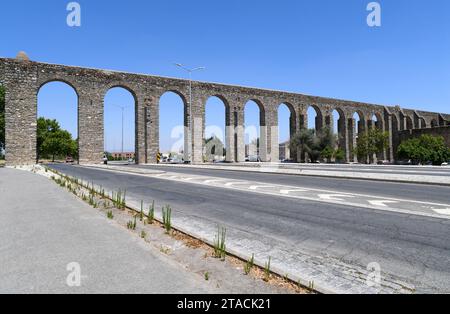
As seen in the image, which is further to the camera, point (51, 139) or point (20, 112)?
point (51, 139)

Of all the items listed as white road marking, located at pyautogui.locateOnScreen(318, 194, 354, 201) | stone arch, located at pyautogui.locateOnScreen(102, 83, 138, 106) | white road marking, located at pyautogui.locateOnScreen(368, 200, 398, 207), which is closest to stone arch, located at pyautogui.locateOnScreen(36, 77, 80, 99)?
stone arch, located at pyautogui.locateOnScreen(102, 83, 138, 106)

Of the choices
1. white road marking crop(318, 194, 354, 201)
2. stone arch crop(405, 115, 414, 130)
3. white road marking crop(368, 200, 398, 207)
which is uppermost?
stone arch crop(405, 115, 414, 130)

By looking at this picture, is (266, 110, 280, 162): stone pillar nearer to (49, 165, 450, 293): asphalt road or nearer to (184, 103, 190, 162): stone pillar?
(184, 103, 190, 162): stone pillar

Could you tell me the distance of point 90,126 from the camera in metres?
40.4

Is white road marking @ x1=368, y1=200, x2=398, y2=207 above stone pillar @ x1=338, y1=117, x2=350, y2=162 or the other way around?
the other way around

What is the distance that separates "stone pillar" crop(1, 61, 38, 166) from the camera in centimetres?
3544

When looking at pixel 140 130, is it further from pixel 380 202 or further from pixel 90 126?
pixel 380 202

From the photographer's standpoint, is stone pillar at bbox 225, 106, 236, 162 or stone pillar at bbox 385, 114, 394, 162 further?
stone pillar at bbox 385, 114, 394, 162

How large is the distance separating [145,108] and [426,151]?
131ft

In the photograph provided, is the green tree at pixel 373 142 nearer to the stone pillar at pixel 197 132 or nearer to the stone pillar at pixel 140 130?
the stone pillar at pixel 197 132

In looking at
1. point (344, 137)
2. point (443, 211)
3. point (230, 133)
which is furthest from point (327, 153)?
point (443, 211)

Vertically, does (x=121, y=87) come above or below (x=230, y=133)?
above

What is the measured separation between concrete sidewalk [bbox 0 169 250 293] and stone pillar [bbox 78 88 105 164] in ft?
116
